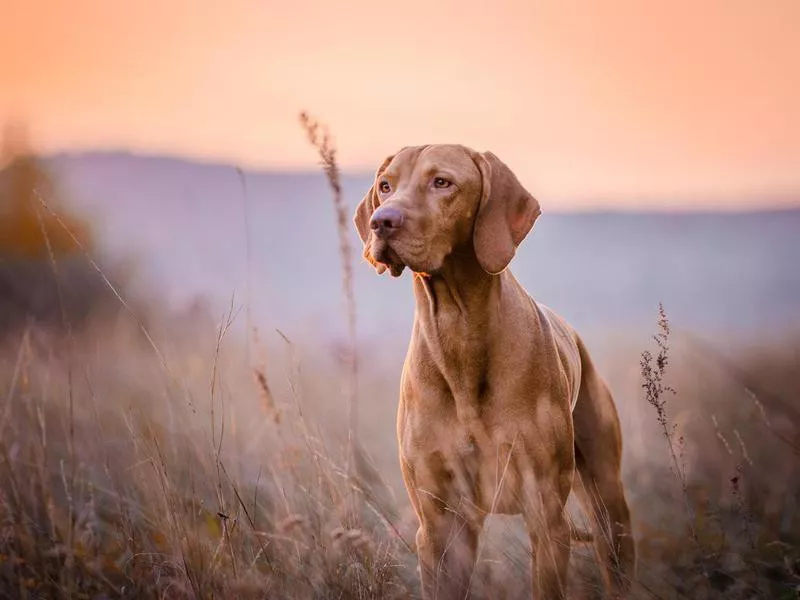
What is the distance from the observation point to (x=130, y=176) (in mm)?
15352

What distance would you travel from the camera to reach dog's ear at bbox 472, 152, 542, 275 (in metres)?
4.45

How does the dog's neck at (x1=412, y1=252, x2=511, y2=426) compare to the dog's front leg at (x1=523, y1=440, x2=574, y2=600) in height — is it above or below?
above

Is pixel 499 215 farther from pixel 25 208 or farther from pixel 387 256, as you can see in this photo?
pixel 25 208

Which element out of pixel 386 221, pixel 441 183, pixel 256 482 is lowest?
pixel 256 482

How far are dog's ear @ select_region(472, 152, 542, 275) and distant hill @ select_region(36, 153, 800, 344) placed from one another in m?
3.20

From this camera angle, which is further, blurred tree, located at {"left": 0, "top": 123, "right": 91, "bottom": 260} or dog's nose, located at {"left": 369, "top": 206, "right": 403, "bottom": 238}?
blurred tree, located at {"left": 0, "top": 123, "right": 91, "bottom": 260}

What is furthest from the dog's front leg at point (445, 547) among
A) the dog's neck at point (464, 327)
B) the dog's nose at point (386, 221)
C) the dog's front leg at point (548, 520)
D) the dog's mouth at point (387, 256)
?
the dog's nose at point (386, 221)

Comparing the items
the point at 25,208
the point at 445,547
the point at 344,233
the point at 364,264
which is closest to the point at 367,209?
the point at 344,233

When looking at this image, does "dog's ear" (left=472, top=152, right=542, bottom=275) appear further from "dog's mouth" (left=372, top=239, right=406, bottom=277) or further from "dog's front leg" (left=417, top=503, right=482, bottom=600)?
"dog's front leg" (left=417, top=503, right=482, bottom=600)

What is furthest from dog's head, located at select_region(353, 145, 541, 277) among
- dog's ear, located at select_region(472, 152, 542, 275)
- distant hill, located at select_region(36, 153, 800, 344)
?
distant hill, located at select_region(36, 153, 800, 344)

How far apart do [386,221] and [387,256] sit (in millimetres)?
173

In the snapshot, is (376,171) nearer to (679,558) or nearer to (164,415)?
(164,415)

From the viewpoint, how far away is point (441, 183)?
4.53m

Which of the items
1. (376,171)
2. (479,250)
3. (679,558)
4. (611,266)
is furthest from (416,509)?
(611,266)
